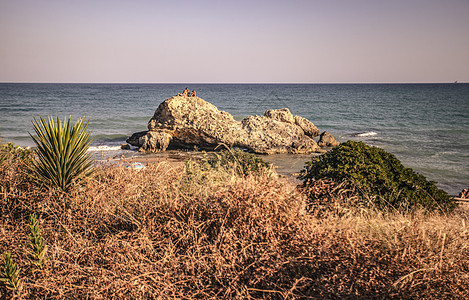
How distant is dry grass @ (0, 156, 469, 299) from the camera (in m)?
2.76

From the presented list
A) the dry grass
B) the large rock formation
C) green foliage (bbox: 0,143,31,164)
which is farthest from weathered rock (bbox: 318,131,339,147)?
the dry grass

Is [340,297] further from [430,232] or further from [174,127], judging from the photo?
[174,127]

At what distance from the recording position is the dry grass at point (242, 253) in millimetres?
2762

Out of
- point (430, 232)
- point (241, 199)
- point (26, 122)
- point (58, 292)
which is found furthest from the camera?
point (26, 122)

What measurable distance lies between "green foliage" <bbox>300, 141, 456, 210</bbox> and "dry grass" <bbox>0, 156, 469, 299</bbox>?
92.3 inches

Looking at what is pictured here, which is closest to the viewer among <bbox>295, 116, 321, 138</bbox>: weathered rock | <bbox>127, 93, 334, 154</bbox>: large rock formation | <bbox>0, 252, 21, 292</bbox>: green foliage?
<bbox>0, 252, 21, 292</bbox>: green foliage

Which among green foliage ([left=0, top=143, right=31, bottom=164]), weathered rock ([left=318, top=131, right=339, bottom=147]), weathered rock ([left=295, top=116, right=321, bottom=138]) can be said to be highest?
green foliage ([left=0, top=143, right=31, bottom=164])

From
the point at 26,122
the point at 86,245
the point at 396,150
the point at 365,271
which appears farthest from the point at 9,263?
the point at 26,122

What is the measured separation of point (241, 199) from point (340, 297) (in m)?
1.44

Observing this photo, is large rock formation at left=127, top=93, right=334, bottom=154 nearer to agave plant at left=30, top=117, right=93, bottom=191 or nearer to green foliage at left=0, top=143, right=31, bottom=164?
green foliage at left=0, top=143, right=31, bottom=164

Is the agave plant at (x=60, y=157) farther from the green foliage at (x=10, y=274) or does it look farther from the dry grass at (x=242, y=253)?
the green foliage at (x=10, y=274)

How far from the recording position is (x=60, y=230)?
13.7ft

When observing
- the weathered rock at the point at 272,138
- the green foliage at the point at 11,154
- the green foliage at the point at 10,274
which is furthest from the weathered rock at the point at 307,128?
the green foliage at the point at 10,274

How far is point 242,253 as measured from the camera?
3.17 metres
